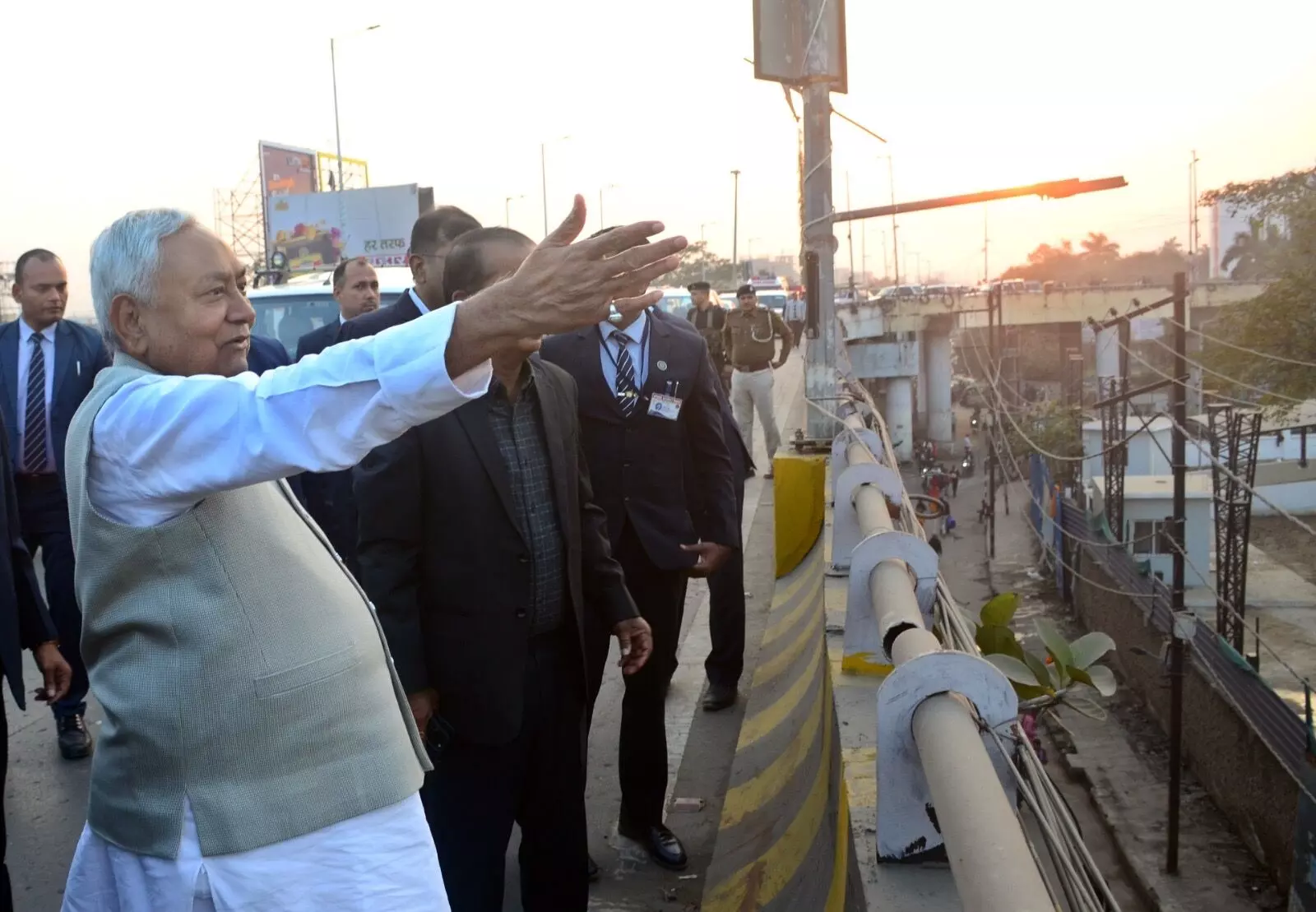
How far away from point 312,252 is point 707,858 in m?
25.4

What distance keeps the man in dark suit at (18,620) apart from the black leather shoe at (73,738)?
1.51m

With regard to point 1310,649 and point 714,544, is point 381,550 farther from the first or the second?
point 1310,649

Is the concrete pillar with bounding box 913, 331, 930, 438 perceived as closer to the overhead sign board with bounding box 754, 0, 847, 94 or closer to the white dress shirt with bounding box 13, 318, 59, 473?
the overhead sign board with bounding box 754, 0, 847, 94

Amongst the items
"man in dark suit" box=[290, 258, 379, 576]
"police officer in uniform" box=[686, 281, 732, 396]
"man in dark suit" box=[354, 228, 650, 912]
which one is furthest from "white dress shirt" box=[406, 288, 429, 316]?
"police officer in uniform" box=[686, 281, 732, 396]

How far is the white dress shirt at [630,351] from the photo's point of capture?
4.34 m

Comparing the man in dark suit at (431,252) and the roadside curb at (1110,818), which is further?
the roadside curb at (1110,818)

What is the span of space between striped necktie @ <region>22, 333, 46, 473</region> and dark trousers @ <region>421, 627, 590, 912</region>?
3082 mm

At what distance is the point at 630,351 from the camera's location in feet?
14.3

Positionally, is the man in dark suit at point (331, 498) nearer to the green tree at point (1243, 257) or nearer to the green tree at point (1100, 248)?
the green tree at point (1243, 257)

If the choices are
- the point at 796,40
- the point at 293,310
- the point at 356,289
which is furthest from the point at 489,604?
the point at 293,310

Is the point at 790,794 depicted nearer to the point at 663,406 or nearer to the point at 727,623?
the point at 727,623

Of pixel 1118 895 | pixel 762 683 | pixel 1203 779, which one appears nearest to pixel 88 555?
pixel 762 683

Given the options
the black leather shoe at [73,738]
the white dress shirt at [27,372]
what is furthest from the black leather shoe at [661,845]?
the white dress shirt at [27,372]

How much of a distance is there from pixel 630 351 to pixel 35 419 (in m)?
2.70
